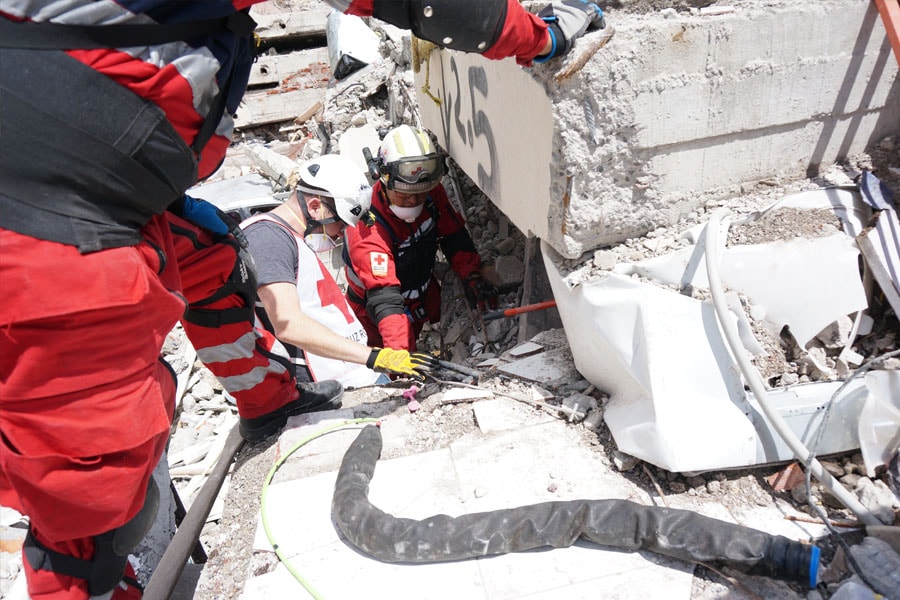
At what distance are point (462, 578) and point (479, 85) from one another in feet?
8.30

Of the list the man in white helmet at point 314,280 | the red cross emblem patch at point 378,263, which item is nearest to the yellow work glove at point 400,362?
the man in white helmet at point 314,280

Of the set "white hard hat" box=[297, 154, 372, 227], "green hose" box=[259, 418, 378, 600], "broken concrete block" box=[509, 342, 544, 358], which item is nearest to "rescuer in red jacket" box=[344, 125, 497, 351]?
"white hard hat" box=[297, 154, 372, 227]

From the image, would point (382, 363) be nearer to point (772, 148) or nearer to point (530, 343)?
point (530, 343)

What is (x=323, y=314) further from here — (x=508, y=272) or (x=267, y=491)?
(x=508, y=272)

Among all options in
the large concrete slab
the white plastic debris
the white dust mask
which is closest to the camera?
the large concrete slab

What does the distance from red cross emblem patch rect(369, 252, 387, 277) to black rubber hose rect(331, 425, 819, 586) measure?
79.8 inches

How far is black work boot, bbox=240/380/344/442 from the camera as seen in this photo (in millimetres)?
2852

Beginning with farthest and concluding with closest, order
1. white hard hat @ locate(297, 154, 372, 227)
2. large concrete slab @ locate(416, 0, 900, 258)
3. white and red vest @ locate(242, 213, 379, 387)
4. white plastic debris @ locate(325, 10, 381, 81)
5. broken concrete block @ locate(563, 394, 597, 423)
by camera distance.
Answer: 1. white plastic debris @ locate(325, 10, 381, 81)
2. white and red vest @ locate(242, 213, 379, 387)
3. white hard hat @ locate(297, 154, 372, 227)
4. broken concrete block @ locate(563, 394, 597, 423)
5. large concrete slab @ locate(416, 0, 900, 258)

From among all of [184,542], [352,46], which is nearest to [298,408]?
[184,542]

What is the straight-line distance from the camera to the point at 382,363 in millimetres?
2902

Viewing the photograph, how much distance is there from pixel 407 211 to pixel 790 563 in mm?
3197

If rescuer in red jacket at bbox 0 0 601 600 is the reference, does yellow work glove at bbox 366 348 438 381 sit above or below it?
below

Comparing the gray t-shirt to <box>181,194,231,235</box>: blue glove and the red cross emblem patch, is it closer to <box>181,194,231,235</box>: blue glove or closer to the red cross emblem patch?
<box>181,194,231,235</box>: blue glove

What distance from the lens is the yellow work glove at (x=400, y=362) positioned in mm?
2900
